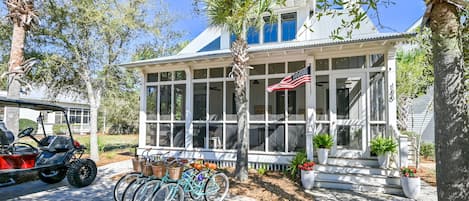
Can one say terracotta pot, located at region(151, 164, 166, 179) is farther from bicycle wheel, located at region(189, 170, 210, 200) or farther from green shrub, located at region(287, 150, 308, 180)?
green shrub, located at region(287, 150, 308, 180)

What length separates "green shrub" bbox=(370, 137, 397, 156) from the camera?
271 inches

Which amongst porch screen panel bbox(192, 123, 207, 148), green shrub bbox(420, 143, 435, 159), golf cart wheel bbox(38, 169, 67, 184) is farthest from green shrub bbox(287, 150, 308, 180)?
green shrub bbox(420, 143, 435, 159)

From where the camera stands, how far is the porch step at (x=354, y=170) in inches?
263

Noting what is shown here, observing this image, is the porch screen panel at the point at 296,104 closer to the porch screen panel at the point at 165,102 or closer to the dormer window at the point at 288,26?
the dormer window at the point at 288,26

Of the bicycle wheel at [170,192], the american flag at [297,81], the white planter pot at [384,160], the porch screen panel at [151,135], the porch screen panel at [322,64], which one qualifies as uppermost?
the porch screen panel at [322,64]

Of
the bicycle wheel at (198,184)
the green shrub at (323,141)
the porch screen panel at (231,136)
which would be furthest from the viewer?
the porch screen panel at (231,136)

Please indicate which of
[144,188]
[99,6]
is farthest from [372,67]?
[99,6]

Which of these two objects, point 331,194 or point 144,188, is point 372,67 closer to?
point 331,194

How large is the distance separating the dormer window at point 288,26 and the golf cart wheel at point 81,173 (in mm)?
8358

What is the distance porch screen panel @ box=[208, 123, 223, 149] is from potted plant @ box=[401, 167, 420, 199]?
543cm

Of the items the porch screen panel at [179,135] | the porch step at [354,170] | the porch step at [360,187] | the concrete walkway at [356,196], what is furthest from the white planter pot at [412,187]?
the porch screen panel at [179,135]

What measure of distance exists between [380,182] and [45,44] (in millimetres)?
12883

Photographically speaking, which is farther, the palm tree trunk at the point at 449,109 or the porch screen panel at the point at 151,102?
the porch screen panel at the point at 151,102

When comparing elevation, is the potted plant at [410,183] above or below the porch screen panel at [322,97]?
below
